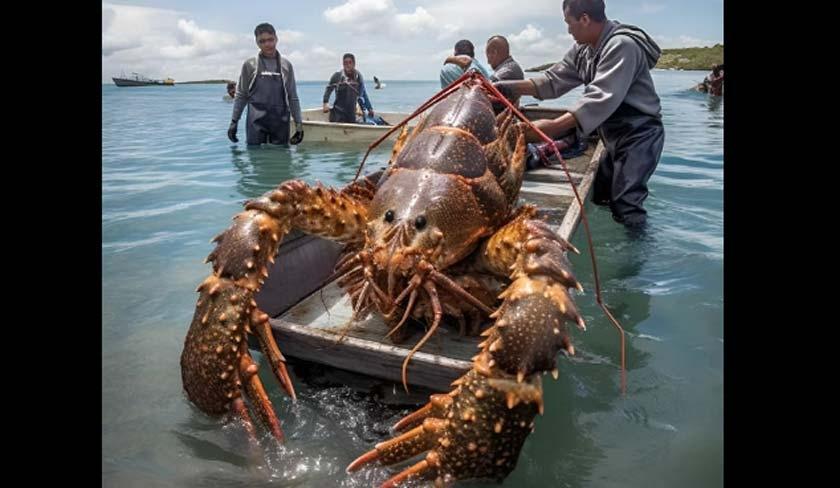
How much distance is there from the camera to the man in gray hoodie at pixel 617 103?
4.79 meters

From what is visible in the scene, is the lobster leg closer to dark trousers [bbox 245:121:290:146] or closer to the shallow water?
the shallow water

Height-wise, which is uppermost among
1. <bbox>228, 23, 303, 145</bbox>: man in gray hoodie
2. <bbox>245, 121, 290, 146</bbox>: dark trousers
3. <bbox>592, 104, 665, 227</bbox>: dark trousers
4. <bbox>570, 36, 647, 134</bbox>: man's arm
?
<bbox>228, 23, 303, 145</bbox>: man in gray hoodie

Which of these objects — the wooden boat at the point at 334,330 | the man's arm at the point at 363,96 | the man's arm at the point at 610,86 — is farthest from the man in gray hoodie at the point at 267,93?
the man's arm at the point at 610,86

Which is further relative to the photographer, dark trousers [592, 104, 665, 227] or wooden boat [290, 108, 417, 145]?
wooden boat [290, 108, 417, 145]

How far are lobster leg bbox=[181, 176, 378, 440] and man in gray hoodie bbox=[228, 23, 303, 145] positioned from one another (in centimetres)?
837

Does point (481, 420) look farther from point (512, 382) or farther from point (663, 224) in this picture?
point (663, 224)

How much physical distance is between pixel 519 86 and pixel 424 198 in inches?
147

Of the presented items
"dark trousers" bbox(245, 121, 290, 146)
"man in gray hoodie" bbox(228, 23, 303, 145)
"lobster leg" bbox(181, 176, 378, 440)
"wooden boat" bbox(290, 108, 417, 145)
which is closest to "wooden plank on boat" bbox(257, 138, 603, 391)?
"lobster leg" bbox(181, 176, 378, 440)

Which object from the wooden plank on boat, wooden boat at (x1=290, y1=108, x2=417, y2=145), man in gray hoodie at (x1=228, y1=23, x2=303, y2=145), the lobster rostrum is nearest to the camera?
the lobster rostrum

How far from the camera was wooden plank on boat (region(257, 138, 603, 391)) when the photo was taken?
258 cm

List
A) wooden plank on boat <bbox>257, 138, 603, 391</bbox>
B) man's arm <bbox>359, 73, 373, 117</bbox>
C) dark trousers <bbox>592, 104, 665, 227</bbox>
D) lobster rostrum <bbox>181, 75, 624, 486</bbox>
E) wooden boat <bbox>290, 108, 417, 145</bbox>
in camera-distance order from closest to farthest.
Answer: lobster rostrum <bbox>181, 75, 624, 486</bbox> < wooden plank on boat <bbox>257, 138, 603, 391</bbox> < dark trousers <bbox>592, 104, 665, 227</bbox> < wooden boat <bbox>290, 108, 417, 145</bbox> < man's arm <bbox>359, 73, 373, 117</bbox>

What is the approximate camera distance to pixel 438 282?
271 cm

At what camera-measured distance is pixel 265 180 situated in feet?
31.7
